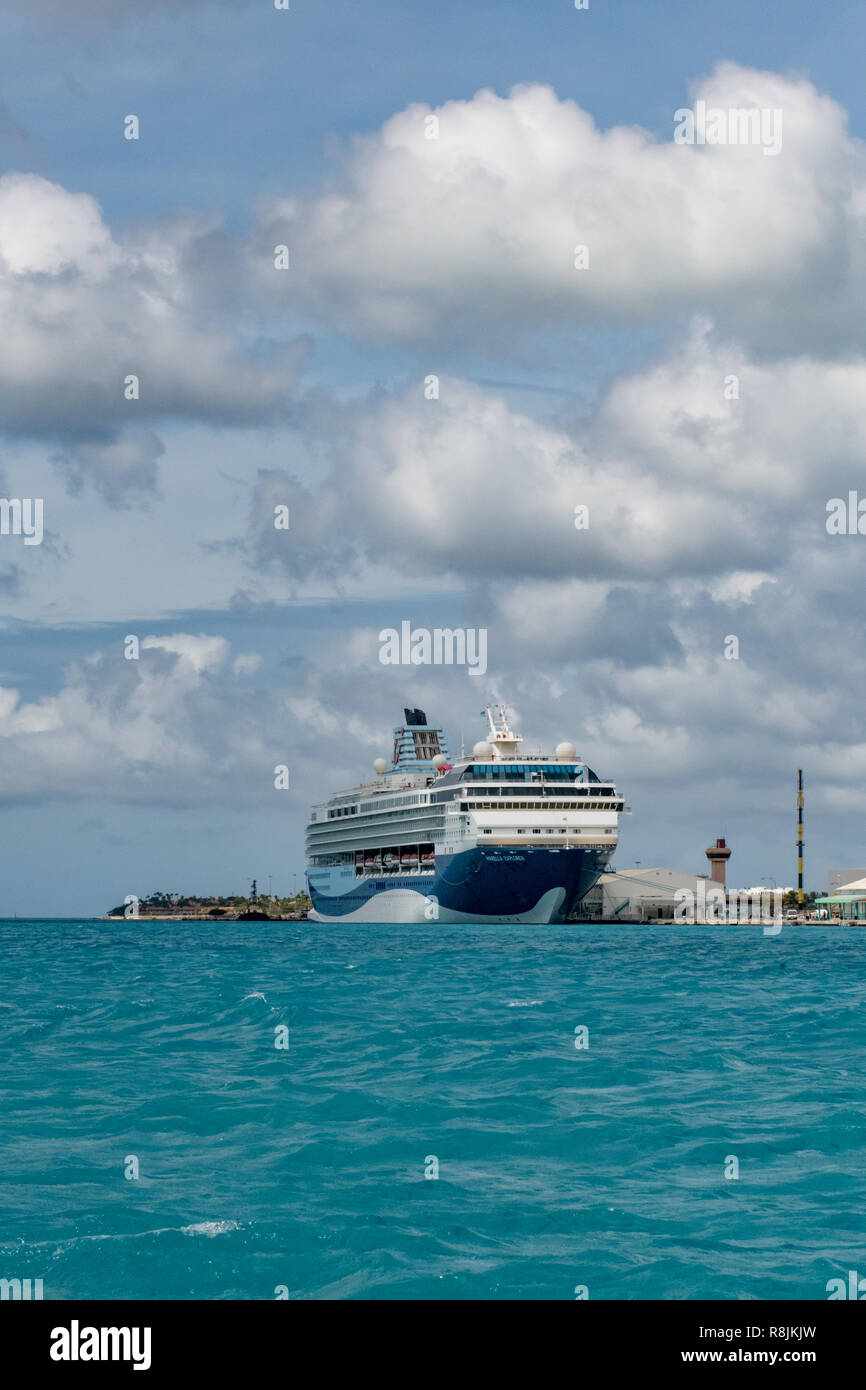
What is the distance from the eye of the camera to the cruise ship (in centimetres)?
12781

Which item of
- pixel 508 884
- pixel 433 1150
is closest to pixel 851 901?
pixel 508 884

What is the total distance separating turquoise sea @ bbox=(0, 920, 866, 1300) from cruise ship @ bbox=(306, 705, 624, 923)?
85.8m

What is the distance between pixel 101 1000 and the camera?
45.7m

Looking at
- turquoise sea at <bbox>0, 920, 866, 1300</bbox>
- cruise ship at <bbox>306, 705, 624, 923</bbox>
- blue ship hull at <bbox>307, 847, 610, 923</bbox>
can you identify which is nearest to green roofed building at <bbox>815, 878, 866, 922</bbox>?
cruise ship at <bbox>306, 705, 624, 923</bbox>

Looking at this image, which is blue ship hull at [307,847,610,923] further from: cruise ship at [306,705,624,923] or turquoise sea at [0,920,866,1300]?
turquoise sea at [0,920,866,1300]

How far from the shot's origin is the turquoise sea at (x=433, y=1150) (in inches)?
556

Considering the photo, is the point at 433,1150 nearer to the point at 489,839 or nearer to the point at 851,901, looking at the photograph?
the point at 489,839

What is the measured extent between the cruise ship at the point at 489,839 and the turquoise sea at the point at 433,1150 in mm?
85793

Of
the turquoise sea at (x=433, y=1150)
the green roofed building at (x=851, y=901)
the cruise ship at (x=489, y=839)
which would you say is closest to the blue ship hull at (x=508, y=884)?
the cruise ship at (x=489, y=839)

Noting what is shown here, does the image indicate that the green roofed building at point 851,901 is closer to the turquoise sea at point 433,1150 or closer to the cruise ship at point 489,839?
the cruise ship at point 489,839

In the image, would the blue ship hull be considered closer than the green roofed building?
Yes
